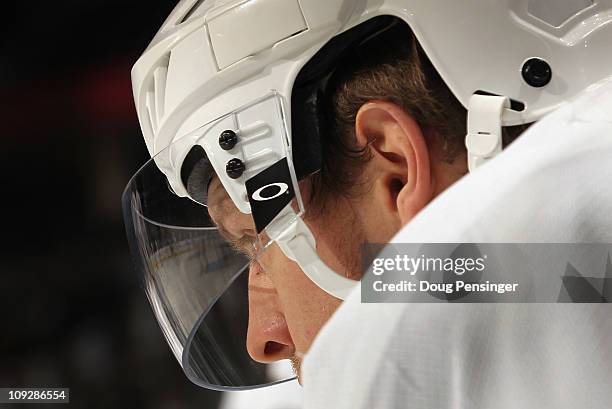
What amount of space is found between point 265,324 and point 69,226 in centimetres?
58

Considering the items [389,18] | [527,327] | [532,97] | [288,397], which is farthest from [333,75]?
[288,397]

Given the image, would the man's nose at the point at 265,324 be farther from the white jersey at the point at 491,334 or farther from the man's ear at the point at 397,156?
the white jersey at the point at 491,334

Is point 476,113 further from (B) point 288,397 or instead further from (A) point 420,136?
(B) point 288,397

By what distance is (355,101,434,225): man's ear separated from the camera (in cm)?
76

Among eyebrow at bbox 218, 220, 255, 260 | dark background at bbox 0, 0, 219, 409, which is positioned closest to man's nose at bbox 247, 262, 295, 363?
eyebrow at bbox 218, 220, 255, 260

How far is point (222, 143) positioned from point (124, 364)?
73cm

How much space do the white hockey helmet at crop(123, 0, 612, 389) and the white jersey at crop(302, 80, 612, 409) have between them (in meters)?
0.16

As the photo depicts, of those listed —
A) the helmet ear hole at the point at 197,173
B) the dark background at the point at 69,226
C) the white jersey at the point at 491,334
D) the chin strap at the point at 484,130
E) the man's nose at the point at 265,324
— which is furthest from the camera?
the dark background at the point at 69,226

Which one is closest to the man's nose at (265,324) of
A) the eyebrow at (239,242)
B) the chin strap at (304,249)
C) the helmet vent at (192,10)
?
the eyebrow at (239,242)

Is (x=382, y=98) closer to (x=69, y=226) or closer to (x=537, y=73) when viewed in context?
(x=537, y=73)

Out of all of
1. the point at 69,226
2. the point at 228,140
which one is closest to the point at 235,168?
the point at 228,140

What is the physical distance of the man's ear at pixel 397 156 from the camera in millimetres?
763

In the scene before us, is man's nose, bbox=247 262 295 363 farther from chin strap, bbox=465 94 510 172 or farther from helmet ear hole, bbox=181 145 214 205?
chin strap, bbox=465 94 510 172

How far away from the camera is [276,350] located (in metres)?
1.01
